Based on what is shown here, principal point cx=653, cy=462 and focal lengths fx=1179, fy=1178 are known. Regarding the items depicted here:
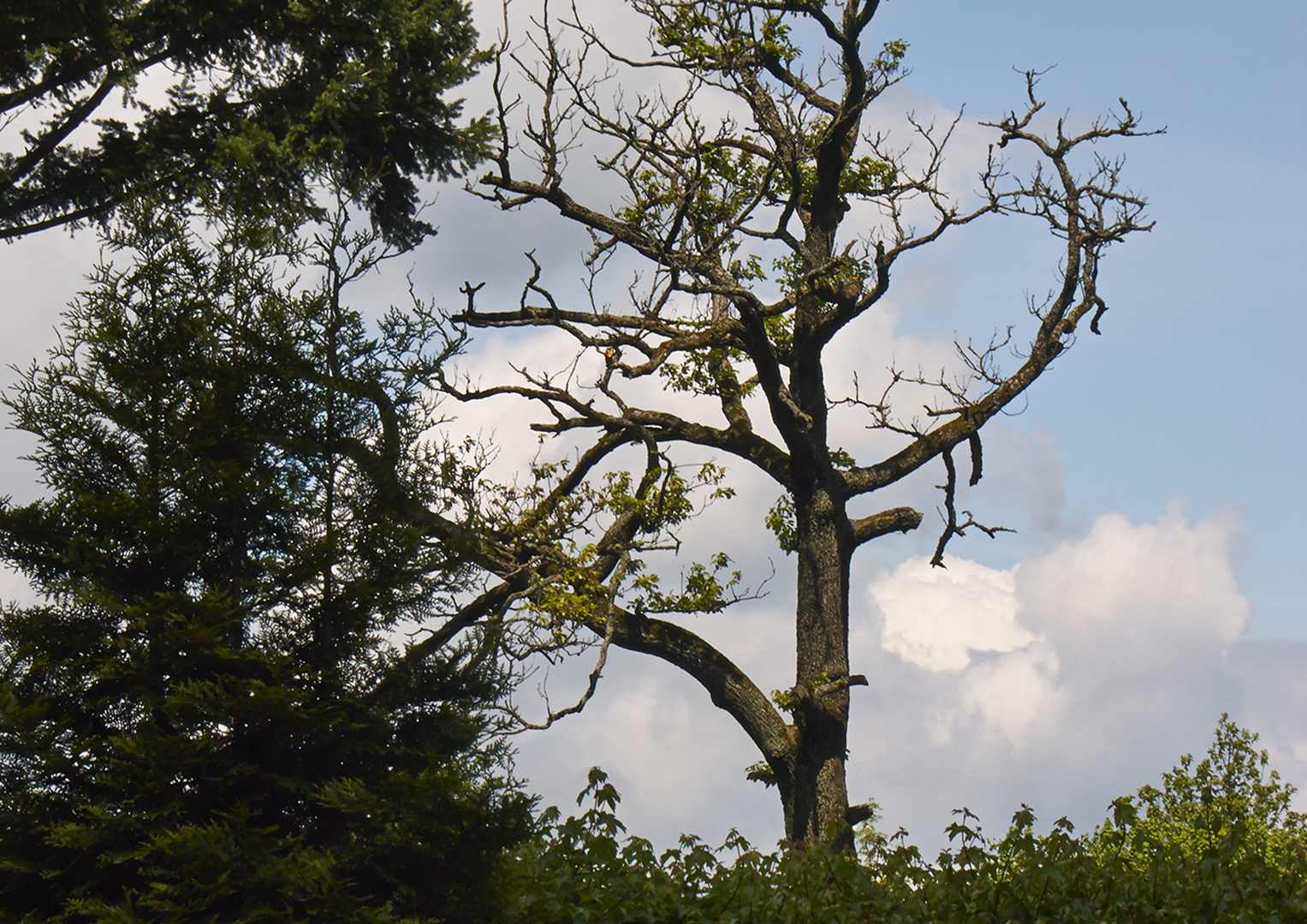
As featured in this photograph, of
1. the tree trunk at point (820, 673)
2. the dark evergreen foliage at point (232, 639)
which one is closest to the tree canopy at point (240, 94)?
the dark evergreen foliage at point (232, 639)

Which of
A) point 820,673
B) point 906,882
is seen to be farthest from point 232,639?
point 820,673

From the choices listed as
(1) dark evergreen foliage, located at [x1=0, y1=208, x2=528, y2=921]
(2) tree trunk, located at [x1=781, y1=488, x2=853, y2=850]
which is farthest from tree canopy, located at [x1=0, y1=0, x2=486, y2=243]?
(2) tree trunk, located at [x1=781, y1=488, x2=853, y2=850]

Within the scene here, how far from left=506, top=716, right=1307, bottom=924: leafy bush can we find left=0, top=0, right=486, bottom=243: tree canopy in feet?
21.8

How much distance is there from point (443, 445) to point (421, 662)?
1410 millimetres

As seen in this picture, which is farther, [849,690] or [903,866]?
[849,690]

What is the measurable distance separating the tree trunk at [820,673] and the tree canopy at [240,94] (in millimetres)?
6893

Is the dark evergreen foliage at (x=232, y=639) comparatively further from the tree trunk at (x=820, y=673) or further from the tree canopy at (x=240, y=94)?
the tree trunk at (x=820, y=673)

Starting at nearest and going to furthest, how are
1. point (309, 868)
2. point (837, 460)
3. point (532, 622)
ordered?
point (309, 868)
point (532, 622)
point (837, 460)

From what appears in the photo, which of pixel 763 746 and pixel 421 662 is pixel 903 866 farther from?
pixel 763 746

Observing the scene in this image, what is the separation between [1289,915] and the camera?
7090mm

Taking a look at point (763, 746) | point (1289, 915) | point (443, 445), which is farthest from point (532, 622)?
point (1289, 915)

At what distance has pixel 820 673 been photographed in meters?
15.3

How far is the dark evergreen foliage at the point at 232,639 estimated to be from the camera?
6.69 metres

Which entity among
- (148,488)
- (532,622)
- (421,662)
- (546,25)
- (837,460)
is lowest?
(421,662)
